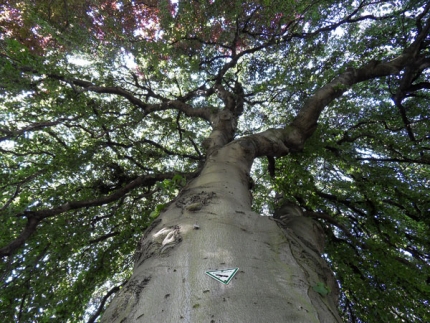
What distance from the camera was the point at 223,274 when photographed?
3.44 feet

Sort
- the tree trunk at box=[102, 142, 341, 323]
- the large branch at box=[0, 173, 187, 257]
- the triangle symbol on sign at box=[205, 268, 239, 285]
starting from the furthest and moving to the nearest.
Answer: the large branch at box=[0, 173, 187, 257] < the triangle symbol on sign at box=[205, 268, 239, 285] < the tree trunk at box=[102, 142, 341, 323]

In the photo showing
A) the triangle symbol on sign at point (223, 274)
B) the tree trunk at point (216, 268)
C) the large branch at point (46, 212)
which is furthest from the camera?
the large branch at point (46, 212)

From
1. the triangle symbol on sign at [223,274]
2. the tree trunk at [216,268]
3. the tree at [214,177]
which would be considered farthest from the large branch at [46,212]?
the triangle symbol on sign at [223,274]

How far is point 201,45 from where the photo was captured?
604 cm

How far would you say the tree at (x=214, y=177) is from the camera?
1233 millimetres

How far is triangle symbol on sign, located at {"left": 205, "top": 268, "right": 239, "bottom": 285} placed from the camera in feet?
3.34

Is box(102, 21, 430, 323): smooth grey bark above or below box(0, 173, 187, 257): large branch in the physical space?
below

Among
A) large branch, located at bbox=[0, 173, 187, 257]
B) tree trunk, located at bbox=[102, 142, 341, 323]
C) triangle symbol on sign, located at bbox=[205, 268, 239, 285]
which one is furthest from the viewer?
large branch, located at bbox=[0, 173, 187, 257]

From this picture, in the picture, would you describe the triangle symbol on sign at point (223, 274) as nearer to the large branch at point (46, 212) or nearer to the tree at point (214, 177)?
the tree at point (214, 177)

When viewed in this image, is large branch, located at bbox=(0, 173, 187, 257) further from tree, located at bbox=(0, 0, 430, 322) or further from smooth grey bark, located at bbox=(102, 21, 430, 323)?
smooth grey bark, located at bbox=(102, 21, 430, 323)

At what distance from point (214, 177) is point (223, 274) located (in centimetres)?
120

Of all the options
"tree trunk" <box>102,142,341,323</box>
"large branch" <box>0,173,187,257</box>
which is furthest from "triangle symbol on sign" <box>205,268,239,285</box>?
"large branch" <box>0,173,187,257</box>

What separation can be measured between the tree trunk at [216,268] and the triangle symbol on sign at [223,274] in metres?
0.02

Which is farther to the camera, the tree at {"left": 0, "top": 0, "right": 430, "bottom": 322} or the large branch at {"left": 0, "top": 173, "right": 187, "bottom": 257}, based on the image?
the large branch at {"left": 0, "top": 173, "right": 187, "bottom": 257}
